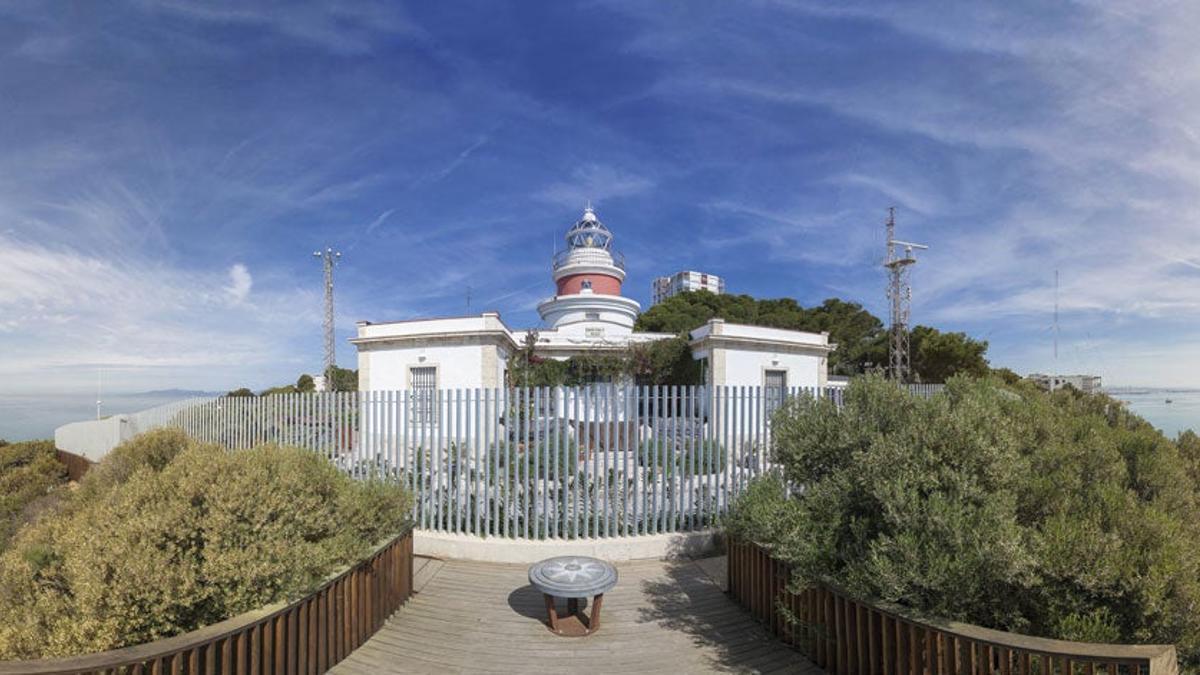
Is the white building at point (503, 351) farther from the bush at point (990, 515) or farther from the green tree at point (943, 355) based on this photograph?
the bush at point (990, 515)

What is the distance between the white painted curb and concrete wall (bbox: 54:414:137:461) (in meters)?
9.27

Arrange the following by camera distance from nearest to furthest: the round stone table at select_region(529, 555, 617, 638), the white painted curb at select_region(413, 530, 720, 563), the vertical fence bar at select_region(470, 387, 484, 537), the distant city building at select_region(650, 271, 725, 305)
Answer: the round stone table at select_region(529, 555, 617, 638)
the white painted curb at select_region(413, 530, 720, 563)
the vertical fence bar at select_region(470, 387, 484, 537)
the distant city building at select_region(650, 271, 725, 305)

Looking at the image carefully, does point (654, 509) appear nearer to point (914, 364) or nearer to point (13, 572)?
point (13, 572)

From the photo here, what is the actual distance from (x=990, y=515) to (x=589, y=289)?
27.2 metres

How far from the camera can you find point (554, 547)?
19.4 feet

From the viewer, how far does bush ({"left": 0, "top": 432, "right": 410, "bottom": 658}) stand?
2650 millimetres

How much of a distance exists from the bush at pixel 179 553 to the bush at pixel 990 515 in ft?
11.3

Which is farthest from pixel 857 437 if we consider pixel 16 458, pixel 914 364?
pixel 914 364

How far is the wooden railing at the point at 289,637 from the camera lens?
234cm

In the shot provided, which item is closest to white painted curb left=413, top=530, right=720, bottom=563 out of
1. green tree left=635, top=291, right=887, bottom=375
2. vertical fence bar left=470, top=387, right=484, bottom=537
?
vertical fence bar left=470, top=387, right=484, bottom=537

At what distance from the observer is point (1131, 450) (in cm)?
411

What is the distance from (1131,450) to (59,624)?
23.9ft

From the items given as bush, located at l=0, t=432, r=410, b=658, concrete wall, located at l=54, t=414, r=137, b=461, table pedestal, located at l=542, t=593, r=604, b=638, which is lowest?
table pedestal, located at l=542, t=593, r=604, b=638

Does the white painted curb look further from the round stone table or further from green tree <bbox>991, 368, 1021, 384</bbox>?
green tree <bbox>991, 368, 1021, 384</bbox>
